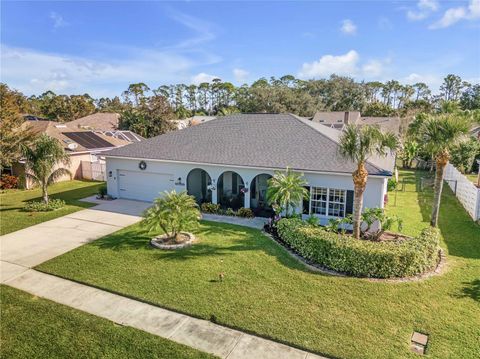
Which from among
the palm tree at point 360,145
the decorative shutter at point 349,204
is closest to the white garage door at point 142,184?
the decorative shutter at point 349,204

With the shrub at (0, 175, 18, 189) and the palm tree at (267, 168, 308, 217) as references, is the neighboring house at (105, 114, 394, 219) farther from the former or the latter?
the shrub at (0, 175, 18, 189)

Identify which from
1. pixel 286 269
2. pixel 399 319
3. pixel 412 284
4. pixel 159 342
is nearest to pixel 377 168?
pixel 412 284

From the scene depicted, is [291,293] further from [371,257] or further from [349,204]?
[349,204]

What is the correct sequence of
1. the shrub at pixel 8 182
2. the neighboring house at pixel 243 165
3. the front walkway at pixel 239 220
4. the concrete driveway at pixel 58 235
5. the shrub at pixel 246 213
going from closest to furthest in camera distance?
A: the concrete driveway at pixel 58 235 < the neighboring house at pixel 243 165 < the front walkway at pixel 239 220 < the shrub at pixel 246 213 < the shrub at pixel 8 182

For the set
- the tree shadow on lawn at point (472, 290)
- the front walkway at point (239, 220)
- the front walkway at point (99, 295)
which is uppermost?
the front walkway at point (239, 220)

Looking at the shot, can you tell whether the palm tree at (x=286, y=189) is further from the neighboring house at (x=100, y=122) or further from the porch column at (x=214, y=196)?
the neighboring house at (x=100, y=122)

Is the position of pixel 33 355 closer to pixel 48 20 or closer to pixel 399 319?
pixel 399 319
